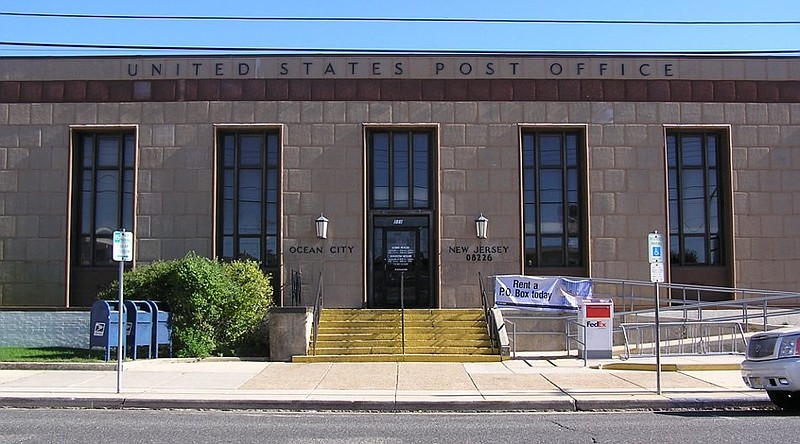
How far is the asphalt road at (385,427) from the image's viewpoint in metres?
9.02

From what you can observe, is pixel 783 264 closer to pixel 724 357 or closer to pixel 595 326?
pixel 724 357

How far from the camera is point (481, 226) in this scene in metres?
21.8

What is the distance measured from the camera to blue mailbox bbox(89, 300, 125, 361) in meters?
15.9

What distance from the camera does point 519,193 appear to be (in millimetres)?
22141

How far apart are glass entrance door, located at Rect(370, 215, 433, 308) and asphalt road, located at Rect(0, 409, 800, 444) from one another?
1083 cm

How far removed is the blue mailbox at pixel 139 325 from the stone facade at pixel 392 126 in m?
4.87

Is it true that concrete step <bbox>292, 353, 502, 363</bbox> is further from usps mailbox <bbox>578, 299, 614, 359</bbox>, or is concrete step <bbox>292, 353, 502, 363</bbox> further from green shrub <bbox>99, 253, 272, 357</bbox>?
usps mailbox <bbox>578, 299, 614, 359</bbox>

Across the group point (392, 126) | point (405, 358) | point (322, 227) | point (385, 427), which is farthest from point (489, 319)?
point (385, 427)

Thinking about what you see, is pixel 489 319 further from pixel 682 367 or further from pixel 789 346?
pixel 789 346

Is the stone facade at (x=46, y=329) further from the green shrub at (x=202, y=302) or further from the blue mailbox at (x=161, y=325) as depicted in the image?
the blue mailbox at (x=161, y=325)

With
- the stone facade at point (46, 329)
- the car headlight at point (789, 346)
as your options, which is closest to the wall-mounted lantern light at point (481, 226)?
the stone facade at point (46, 329)

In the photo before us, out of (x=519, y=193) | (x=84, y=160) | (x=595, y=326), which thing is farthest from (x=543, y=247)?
(x=84, y=160)

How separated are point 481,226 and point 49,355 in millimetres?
11146

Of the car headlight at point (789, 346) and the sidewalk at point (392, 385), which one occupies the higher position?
the car headlight at point (789, 346)
